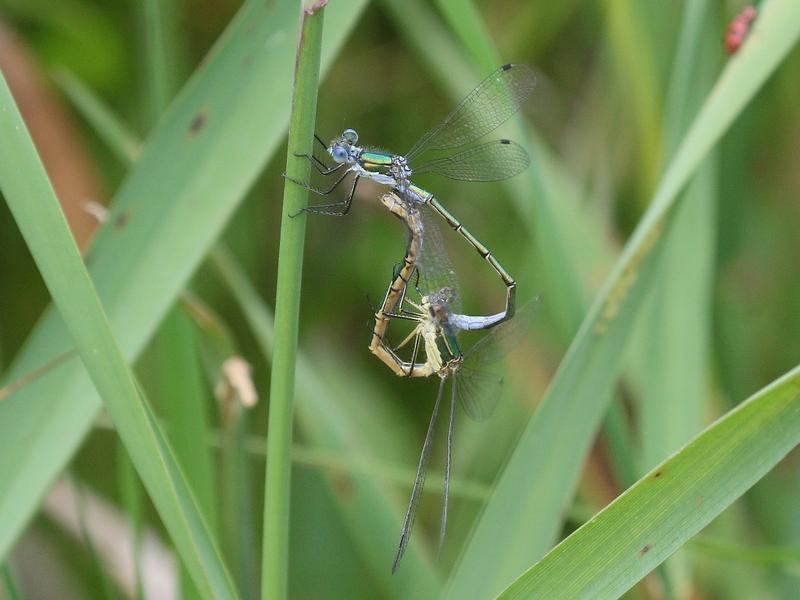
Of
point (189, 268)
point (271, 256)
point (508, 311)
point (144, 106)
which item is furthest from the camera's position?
point (271, 256)

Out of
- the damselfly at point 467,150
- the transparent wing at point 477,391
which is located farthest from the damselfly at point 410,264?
the transparent wing at point 477,391

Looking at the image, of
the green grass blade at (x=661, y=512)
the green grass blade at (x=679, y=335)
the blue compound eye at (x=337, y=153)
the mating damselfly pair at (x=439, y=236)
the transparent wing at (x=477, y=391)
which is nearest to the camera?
the green grass blade at (x=661, y=512)

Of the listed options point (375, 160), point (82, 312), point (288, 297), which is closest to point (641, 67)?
point (375, 160)

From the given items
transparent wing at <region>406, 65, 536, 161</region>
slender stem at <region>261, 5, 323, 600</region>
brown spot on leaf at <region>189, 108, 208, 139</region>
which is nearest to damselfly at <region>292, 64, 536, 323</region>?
transparent wing at <region>406, 65, 536, 161</region>

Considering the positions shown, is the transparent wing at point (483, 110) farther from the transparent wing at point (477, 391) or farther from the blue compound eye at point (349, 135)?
the transparent wing at point (477, 391)

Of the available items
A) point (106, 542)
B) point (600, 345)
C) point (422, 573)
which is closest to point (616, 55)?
point (600, 345)

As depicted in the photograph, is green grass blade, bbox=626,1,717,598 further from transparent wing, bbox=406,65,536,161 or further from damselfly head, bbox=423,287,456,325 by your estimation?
damselfly head, bbox=423,287,456,325

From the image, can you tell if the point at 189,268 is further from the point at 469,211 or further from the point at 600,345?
the point at 469,211
